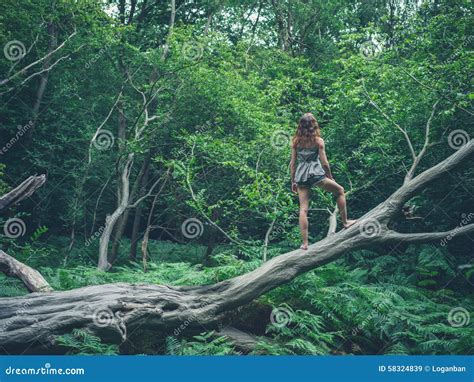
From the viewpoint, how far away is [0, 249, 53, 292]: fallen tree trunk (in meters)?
7.63

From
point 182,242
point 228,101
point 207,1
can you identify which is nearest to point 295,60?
point 207,1

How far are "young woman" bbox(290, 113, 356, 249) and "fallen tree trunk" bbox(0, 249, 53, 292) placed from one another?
3782 mm

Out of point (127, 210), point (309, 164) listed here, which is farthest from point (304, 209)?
point (127, 210)

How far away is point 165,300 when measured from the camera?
7406mm

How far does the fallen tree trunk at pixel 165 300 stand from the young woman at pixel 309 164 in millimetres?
589

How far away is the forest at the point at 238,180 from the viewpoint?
768cm

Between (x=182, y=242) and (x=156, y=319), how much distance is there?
8.69m

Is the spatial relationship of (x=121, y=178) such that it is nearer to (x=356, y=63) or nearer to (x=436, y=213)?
(x=356, y=63)

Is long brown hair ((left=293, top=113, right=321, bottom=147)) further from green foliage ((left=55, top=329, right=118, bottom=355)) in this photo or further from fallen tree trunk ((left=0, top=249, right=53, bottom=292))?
fallen tree trunk ((left=0, top=249, right=53, bottom=292))

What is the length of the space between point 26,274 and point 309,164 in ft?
Answer: 14.3

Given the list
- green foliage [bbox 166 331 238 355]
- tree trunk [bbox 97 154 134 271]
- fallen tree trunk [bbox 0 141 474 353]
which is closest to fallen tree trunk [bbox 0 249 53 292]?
fallen tree trunk [bbox 0 141 474 353]

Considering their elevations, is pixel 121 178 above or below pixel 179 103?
below

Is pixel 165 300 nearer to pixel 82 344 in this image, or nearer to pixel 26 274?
pixel 82 344

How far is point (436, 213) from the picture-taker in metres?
11.6
